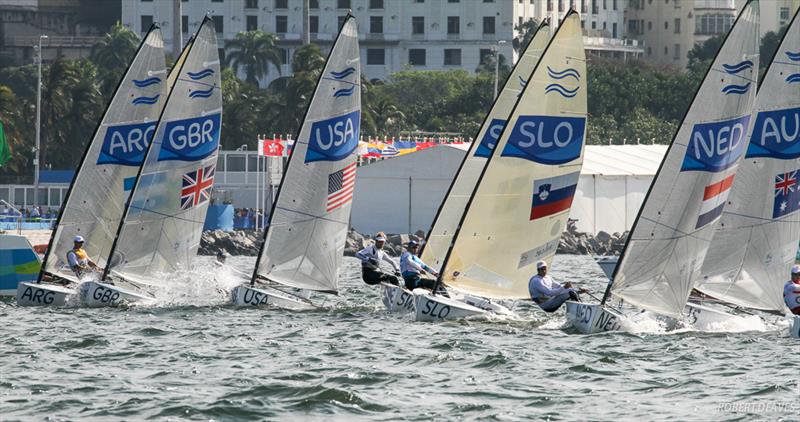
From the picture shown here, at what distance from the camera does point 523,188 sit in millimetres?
32750

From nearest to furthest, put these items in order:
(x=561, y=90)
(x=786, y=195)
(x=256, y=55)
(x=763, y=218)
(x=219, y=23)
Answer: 1. (x=786, y=195)
2. (x=763, y=218)
3. (x=561, y=90)
4. (x=256, y=55)
5. (x=219, y=23)

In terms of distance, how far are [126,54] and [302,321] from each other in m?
101

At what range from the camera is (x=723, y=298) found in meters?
31.8

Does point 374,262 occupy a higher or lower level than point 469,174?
lower

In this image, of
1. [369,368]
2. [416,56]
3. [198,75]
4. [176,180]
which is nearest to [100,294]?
[176,180]

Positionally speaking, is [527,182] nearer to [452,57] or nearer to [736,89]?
[736,89]

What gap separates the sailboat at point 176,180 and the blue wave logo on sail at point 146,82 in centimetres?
122

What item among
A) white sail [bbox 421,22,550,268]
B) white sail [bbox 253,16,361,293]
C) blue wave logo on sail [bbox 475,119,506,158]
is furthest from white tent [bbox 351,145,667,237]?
white sail [bbox 253,16,361,293]

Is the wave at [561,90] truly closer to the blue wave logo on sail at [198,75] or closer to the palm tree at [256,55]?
the blue wave logo on sail at [198,75]

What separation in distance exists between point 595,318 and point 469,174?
22.8 feet

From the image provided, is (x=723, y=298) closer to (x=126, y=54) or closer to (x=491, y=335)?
(x=491, y=335)

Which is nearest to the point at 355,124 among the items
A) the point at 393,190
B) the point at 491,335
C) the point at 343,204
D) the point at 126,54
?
the point at 343,204

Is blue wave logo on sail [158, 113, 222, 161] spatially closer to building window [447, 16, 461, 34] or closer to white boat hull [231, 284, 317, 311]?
white boat hull [231, 284, 317, 311]

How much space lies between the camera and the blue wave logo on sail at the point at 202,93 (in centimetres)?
3650
